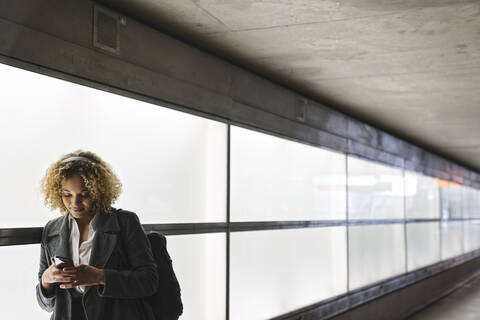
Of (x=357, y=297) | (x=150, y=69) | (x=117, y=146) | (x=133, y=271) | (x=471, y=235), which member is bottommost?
(x=357, y=297)

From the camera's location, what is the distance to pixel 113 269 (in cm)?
256

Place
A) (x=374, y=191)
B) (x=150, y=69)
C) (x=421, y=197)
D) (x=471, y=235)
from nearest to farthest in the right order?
(x=150, y=69)
(x=374, y=191)
(x=421, y=197)
(x=471, y=235)

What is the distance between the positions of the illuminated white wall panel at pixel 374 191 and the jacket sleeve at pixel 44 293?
5.16m

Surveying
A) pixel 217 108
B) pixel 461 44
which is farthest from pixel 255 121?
pixel 461 44

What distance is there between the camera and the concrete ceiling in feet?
11.3

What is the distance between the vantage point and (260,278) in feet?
16.6

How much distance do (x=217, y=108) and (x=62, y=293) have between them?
7.38 feet

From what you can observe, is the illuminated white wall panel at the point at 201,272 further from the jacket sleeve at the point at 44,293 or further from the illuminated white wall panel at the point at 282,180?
the jacket sleeve at the point at 44,293

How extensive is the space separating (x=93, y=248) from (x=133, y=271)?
0.21 m

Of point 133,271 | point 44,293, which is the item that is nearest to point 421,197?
point 133,271

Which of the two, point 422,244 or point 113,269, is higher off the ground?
point 113,269

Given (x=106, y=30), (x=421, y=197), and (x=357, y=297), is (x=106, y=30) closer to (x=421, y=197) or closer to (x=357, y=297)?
(x=357, y=297)

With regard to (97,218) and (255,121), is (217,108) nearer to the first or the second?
(255,121)

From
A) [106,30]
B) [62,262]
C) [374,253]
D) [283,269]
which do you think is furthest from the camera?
[374,253]
